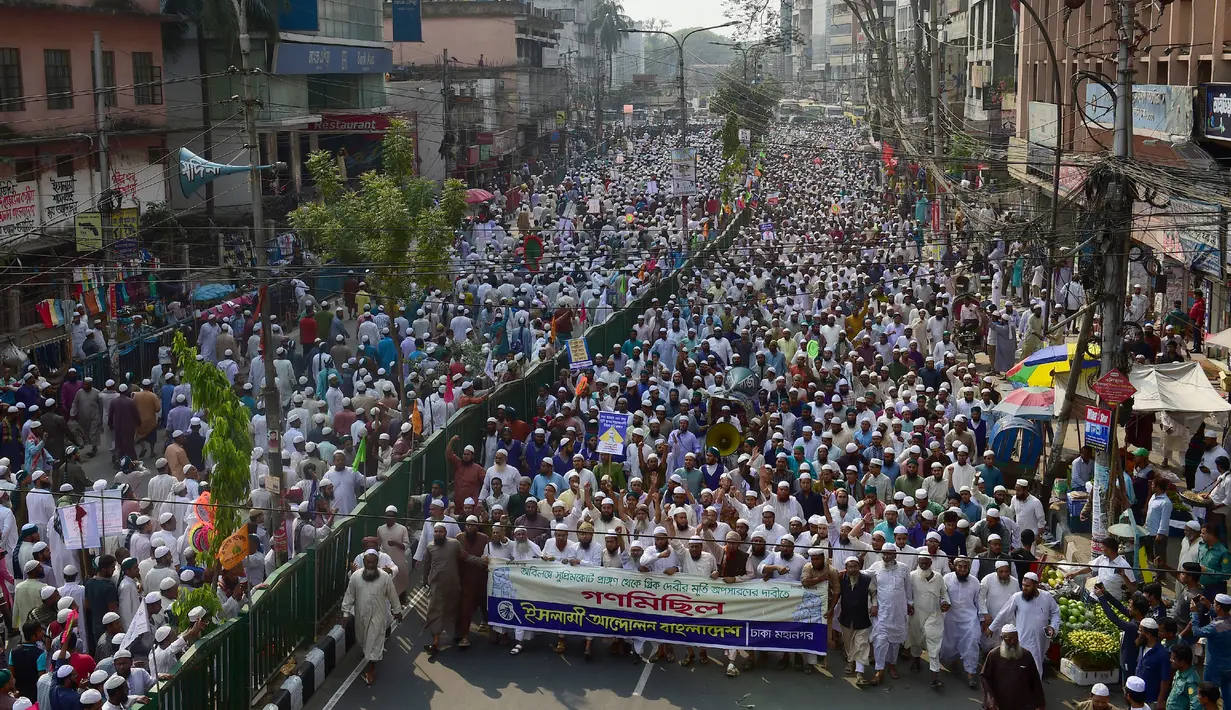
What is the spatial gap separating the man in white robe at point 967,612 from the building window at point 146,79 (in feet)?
71.8

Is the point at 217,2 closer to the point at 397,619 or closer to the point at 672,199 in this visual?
the point at 672,199

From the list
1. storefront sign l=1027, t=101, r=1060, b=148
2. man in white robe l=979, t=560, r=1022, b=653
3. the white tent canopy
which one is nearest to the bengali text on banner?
man in white robe l=979, t=560, r=1022, b=653

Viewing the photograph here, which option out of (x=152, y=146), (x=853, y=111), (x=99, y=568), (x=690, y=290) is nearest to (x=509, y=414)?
(x=99, y=568)

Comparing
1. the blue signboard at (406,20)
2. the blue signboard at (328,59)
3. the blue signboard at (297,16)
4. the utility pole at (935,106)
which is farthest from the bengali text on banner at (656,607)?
the blue signboard at (406,20)

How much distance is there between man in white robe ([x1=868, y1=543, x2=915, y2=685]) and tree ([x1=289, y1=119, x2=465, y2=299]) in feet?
29.9

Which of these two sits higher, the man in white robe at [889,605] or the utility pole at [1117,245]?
the utility pole at [1117,245]

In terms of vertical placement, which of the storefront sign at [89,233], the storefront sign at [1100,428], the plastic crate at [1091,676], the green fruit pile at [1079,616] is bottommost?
the plastic crate at [1091,676]

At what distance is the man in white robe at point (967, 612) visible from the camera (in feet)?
32.2

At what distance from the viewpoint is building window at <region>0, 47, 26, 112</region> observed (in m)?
22.5

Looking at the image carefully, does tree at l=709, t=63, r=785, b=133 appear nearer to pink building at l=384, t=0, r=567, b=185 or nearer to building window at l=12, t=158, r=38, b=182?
pink building at l=384, t=0, r=567, b=185

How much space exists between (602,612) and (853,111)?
96068 mm

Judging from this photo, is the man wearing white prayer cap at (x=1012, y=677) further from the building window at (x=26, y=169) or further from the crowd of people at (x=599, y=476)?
the building window at (x=26, y=169)

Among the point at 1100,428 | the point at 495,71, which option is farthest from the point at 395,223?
the point at 495,71

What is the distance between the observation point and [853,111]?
335 ft
